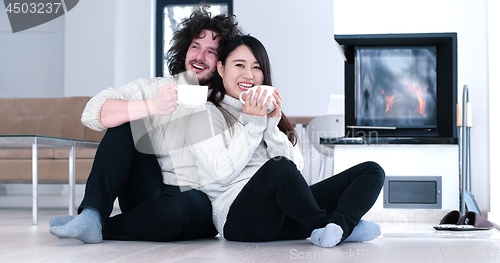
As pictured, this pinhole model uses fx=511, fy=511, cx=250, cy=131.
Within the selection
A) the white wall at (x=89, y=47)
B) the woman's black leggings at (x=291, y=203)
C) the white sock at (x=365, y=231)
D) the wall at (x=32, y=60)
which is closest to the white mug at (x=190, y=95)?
the woman's black leggings at (x=291, y=203)

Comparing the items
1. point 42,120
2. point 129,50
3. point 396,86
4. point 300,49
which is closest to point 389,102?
point 396,86

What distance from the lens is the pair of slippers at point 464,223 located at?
2.07 metres

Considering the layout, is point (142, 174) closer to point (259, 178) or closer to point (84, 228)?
point (84, 228)

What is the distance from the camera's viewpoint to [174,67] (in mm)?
1801

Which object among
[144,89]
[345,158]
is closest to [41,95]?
[345,158]

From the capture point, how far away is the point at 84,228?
4.52 ft

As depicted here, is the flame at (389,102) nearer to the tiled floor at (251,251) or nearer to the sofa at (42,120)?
the tiled floor at (251,251)

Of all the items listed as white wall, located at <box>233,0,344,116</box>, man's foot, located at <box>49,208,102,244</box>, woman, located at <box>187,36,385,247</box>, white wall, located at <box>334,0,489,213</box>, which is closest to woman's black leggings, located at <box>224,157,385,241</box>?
woman, located at <box>187,36,385,247</box>

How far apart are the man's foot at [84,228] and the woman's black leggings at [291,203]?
37 centimetres

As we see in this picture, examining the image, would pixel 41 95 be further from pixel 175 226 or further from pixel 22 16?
pixel 175 226

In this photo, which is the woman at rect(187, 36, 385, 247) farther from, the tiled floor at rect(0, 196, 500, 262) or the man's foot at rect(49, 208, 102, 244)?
the man's foot at rect(49, 208, 102, 244)

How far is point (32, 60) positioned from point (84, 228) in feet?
17.4

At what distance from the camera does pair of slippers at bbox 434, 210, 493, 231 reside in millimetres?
2070

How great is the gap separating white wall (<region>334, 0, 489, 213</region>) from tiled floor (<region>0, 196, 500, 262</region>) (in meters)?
1.11
